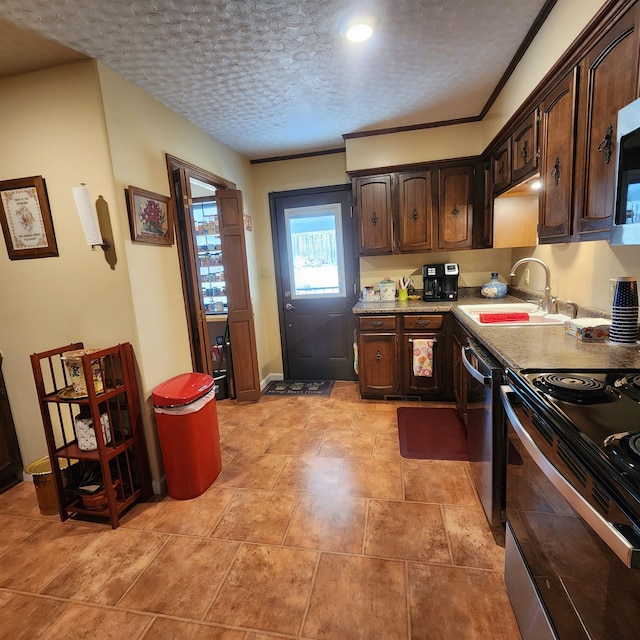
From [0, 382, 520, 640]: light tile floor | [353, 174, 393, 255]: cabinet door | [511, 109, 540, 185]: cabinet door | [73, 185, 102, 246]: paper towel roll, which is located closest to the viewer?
[0, 382, 520, 640]: light tile floor

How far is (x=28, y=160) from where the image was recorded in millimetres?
1975

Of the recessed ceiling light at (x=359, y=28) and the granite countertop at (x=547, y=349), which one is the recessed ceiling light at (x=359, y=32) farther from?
the granite countertop at (x=547, y=349)

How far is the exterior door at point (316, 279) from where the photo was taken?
3.78m

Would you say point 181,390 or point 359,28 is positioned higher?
point 359,28

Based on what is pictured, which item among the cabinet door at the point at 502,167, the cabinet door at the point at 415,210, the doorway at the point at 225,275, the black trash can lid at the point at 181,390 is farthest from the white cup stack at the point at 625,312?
the doorway at the point at 225,275

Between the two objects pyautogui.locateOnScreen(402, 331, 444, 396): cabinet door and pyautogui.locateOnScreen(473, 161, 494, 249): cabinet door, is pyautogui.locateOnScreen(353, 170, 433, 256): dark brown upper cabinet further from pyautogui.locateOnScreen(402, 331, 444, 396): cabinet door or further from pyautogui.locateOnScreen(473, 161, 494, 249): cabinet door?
pyautogui.locateOnScreen(402, 331, 444, 396): cabinet door

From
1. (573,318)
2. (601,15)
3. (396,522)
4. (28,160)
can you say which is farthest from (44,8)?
(573,318)

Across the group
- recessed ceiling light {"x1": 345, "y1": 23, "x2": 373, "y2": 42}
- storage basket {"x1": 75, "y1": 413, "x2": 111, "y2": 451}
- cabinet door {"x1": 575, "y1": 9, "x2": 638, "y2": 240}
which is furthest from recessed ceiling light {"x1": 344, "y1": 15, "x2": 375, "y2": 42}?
storage basket {"x1": 75, "y1": 413, "x2": 111, "y2": 451}

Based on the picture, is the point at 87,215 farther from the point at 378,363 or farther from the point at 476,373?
the point at 378,363

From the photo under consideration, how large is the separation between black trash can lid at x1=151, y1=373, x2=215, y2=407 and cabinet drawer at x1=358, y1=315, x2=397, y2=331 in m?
1.53

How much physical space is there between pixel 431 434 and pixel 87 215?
2.75 meters

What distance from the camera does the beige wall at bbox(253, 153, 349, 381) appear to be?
3.74 m

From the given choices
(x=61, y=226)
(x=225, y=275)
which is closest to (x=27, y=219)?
(x=61, y=226)

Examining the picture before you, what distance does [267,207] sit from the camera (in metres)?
3.96
